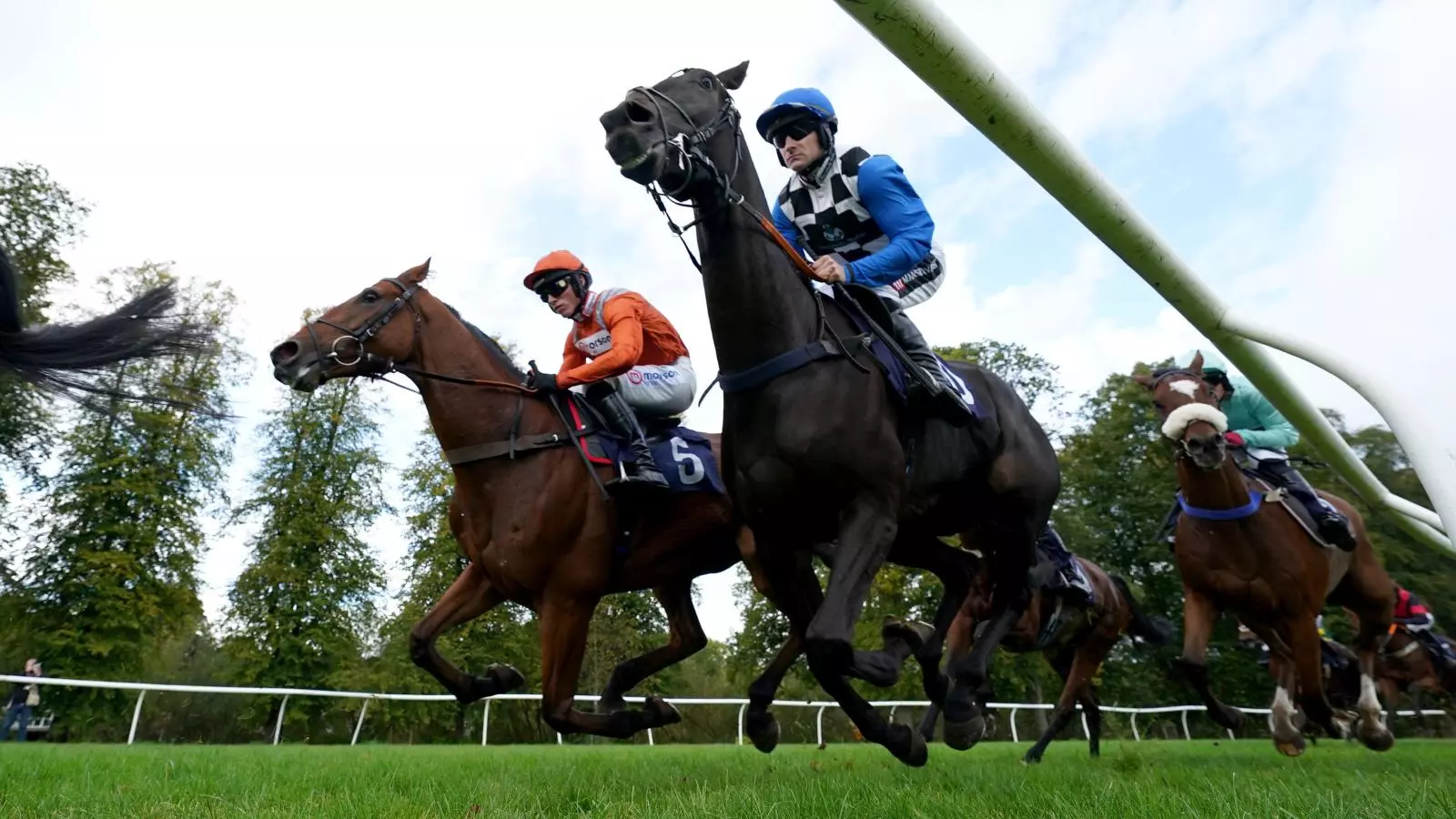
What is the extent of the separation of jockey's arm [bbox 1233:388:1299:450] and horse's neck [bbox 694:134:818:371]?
6018 millimetres

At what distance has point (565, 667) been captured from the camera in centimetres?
568

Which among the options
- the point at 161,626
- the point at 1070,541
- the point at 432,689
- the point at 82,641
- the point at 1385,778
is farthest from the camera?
the point at 1070,541

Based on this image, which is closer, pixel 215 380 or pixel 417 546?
pixel 215 380

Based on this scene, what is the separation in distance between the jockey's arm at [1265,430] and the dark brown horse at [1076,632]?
2.26 metres

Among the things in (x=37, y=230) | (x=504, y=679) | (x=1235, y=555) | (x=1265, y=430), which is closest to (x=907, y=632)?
(x=504, y=679)

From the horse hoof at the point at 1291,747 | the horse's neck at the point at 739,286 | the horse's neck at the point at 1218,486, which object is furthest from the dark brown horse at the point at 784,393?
the horse hoof at the point at 1291,747

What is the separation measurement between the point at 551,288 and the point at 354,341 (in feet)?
4.13

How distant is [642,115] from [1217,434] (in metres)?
5.31

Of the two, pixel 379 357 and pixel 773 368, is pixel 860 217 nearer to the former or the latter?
pixel 773 368

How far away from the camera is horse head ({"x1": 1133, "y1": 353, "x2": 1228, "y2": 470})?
709cm

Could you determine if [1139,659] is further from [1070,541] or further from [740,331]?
[740,331]

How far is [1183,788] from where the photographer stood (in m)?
4.39

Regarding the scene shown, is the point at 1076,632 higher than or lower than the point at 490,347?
lower

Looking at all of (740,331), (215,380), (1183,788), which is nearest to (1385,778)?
(1183,788)
